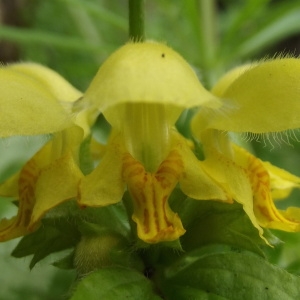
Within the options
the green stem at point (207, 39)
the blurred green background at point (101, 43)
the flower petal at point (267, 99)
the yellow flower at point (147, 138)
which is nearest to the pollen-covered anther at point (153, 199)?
the yellow flower at point (147, 138)

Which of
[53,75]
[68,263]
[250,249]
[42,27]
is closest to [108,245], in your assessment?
[68,263]

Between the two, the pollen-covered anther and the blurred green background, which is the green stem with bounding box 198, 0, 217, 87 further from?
the pollen-covered anther

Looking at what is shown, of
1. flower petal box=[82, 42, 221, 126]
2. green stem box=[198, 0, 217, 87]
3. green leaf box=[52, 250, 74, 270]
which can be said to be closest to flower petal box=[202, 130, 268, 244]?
flower petal box=[82, 42, 221, 126]

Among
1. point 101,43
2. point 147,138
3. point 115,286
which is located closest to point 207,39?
point 101,43

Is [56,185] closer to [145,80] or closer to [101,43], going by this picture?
[145,80]

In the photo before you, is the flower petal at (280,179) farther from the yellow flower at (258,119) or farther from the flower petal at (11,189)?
the flower petal at (11,189)

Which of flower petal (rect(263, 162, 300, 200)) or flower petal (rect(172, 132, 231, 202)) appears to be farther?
flower petal (rect(263, 162, 300, 200))
